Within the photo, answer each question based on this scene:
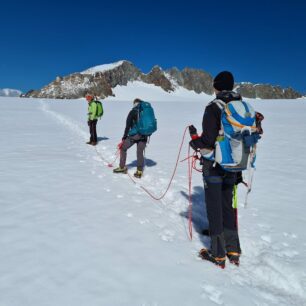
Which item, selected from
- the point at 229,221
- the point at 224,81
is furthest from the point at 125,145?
the point at 224,81

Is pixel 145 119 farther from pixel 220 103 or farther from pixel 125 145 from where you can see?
pixel 220 103

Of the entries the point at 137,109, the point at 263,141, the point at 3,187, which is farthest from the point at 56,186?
the point at 263,141

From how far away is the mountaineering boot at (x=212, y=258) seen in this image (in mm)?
4359

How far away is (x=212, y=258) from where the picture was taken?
4.43 m

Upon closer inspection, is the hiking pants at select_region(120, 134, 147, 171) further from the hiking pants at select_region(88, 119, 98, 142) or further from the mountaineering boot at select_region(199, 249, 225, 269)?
the hiking pants at select_region(88, 119, 98, 142)

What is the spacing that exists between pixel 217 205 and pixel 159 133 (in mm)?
14474

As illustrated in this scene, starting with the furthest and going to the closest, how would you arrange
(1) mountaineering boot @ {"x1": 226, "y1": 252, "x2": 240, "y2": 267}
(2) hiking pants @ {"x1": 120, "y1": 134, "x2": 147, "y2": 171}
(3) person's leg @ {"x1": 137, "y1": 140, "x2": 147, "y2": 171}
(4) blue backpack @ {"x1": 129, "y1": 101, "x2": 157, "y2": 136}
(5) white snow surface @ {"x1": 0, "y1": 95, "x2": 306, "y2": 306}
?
(3) person's leg @ {"x1": 137, "y1": 140, "x2": 147, "y2": 171}
(2) hiking pants @ {"x1": 120, "y1": 134, "x2": 147, "y2": 171}
(4) blue backpack @ {"x1": 129, "y1": 101, "x2": 157, "y2": 136}
(1) mountaineering boot @ {"x1": 226, "y1": 252, "x2": 240, "y2": 267}
(5) white snow surface @ {"x1": 0, "y1": 95, "x2": 306, "y2": 306}

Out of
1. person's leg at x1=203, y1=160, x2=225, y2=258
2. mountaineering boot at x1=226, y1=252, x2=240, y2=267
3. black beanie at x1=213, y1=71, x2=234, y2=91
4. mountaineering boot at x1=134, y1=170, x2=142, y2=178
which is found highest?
black beanie at x1=213, y1=71, x2=234, y2=91

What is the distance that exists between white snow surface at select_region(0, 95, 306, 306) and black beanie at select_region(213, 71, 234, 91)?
7.77ft

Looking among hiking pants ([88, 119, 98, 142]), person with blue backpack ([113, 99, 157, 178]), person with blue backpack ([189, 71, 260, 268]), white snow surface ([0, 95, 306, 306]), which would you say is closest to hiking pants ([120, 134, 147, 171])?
person with blue backpack ([113, 99, 157, 178])

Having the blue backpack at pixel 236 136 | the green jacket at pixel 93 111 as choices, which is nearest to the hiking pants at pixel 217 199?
the blue backpack at pixel 236 136

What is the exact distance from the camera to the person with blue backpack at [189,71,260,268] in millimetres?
4098

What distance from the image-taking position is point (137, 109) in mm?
8430

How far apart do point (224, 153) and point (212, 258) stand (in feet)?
4.76
